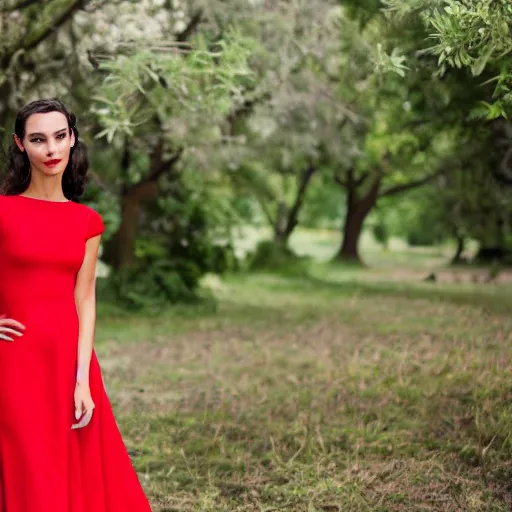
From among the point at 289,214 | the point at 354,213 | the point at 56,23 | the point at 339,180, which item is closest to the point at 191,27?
the point at 56,23

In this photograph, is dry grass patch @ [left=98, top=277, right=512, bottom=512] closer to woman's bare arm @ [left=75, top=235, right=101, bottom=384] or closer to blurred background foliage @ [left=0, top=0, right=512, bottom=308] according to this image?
woman's bare arm @ [left=75, top=235, right=101, bottom=384]

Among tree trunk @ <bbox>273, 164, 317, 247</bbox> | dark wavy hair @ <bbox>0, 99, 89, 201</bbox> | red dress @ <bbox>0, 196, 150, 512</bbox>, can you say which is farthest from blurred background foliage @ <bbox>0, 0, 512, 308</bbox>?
tree trunk @ <bbox>273, 164, 317, 247</bbox>

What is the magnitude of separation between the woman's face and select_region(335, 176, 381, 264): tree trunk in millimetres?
22099

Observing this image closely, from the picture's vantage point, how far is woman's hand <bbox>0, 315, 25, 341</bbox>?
2654mm

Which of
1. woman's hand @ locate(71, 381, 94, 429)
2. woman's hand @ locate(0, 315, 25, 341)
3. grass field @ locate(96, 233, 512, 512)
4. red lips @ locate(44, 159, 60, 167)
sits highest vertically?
red lips @ locate(44, 159, 60, 167)

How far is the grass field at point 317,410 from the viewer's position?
4359mm

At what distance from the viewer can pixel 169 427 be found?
564cm

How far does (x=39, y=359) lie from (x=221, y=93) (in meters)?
3.28

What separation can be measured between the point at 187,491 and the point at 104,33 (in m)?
6.27

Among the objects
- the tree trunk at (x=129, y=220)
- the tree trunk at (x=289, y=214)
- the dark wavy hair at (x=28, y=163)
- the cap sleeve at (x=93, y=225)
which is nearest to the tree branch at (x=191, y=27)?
the tree trunk at (x=129, y=220)

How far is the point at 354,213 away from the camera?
25.4m

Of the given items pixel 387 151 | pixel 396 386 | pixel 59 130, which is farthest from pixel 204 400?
pixel 387 151

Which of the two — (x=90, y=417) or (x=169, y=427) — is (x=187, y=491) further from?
(x=90, y=417)

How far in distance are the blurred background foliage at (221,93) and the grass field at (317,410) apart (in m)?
2.06
